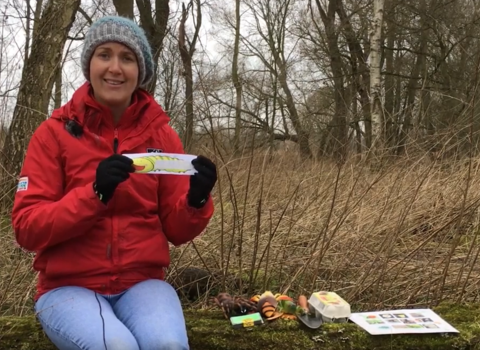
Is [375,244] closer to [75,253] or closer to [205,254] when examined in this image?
[205,254]

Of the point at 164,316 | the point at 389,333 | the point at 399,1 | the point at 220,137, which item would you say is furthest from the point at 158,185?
the point at 399,1

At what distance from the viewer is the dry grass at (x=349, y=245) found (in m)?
2.61

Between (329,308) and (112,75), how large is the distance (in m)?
1.31

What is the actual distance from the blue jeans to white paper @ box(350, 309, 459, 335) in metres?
0.79

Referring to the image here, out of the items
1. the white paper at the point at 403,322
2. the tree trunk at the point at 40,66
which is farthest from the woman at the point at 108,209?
the tree trunk at the point at 40,66

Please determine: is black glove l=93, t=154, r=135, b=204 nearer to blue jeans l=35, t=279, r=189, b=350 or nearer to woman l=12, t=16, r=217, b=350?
woman l=12, t=16, r=217, b=350

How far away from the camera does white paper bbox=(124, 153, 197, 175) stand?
5.90ft

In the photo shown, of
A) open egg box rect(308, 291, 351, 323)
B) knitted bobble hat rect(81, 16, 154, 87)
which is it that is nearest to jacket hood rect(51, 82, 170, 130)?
knitted bobble hat rect(81, 16, 154, 87)

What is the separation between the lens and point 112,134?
2.00 meters

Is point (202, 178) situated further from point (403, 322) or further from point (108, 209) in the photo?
point (403, 322)

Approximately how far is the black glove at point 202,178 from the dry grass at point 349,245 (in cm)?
58

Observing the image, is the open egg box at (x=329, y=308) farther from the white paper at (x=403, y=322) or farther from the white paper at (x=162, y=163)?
the white paper at (x=162, y=163)

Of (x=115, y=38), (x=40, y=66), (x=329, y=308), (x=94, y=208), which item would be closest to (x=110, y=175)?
(x=94, y=208)

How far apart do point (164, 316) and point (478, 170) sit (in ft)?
11.2
